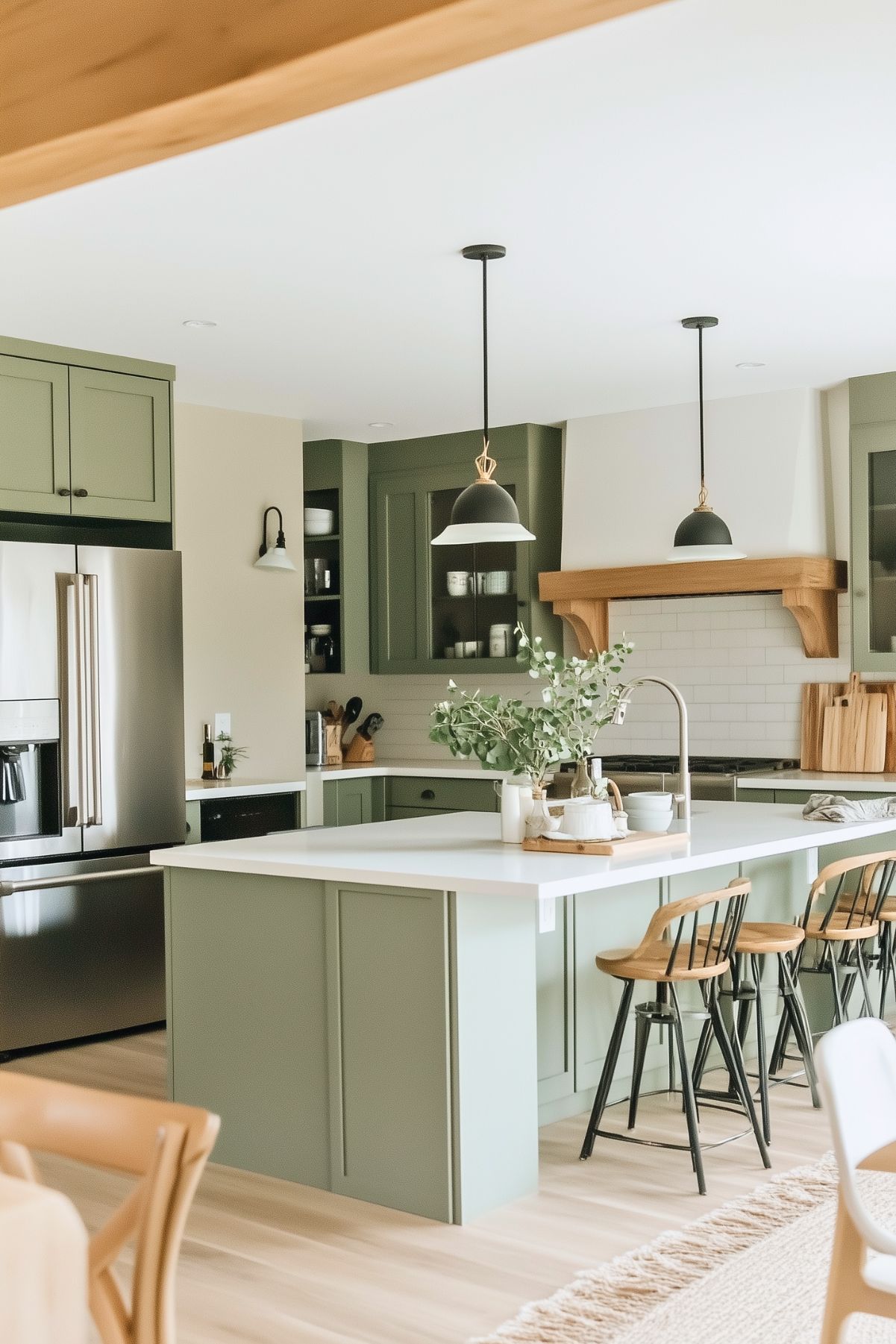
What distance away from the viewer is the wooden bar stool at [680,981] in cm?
381

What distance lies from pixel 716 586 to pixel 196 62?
4567 millimetres

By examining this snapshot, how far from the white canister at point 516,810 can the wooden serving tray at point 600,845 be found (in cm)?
14

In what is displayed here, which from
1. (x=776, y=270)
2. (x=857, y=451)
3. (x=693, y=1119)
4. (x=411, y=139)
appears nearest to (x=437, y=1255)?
(x=693, y=1119)

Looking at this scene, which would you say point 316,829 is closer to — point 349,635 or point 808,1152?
point 808,1152

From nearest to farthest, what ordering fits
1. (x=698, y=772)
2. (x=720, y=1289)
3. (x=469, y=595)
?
(x=720, y=1289) → (x=698, y=772) → (x=469, y=595)

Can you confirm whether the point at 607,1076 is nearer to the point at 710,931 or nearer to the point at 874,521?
the point at 710,931

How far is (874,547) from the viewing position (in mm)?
6242

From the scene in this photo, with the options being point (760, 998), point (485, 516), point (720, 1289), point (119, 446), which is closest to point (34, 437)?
point (119, 446)

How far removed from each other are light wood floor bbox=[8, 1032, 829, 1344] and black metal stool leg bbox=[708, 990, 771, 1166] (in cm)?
7

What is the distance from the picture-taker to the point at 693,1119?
150 inches

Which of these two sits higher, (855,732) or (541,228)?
(541,228)

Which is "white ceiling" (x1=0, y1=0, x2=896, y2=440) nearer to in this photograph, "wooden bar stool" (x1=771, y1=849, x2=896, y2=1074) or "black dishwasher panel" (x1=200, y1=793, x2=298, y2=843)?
"black dishwasher panel" (x1=200, y1=793, x2=298, y2=843)

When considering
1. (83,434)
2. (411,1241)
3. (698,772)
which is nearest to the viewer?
(411,1241)

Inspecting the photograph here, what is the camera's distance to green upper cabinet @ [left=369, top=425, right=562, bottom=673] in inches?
283
